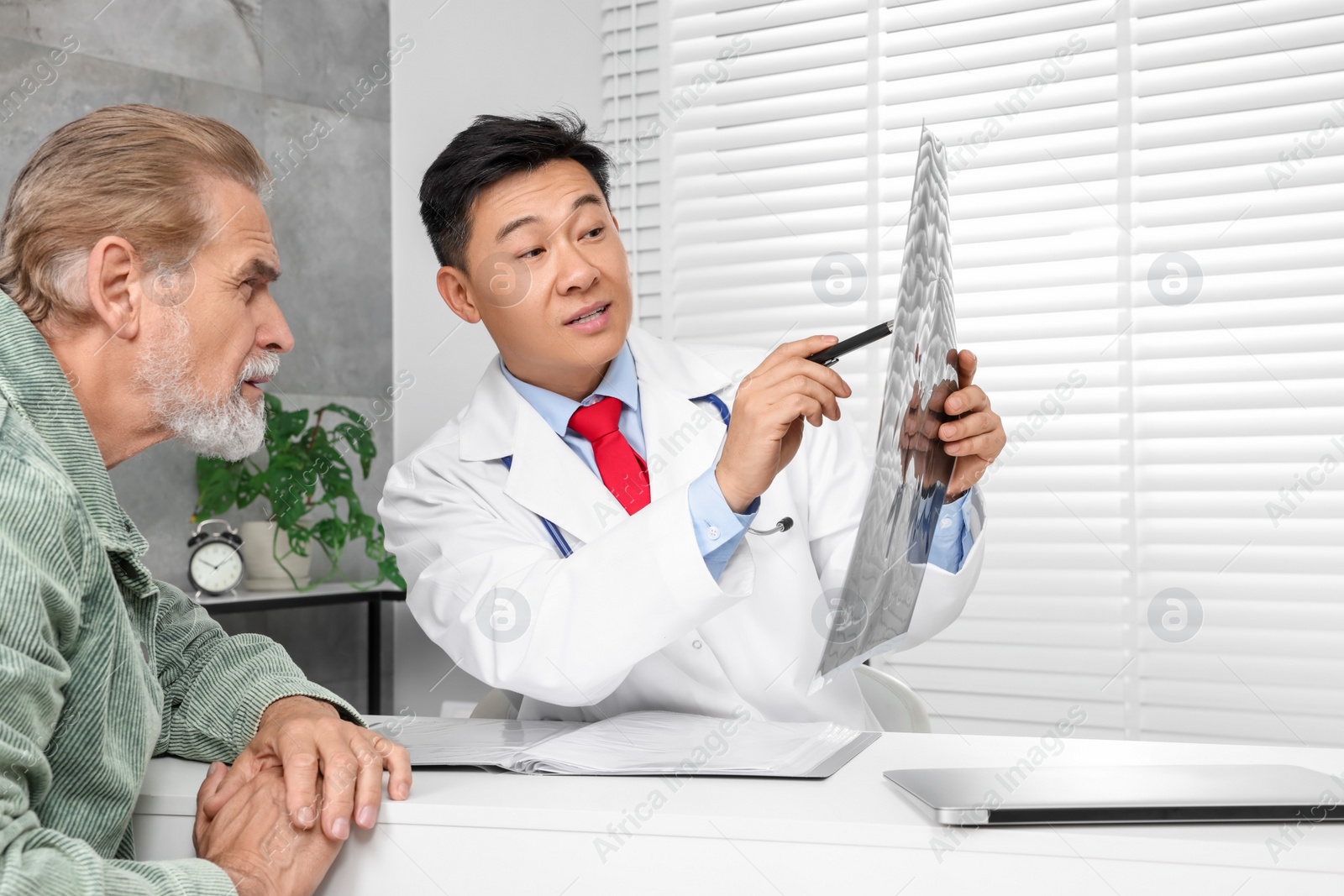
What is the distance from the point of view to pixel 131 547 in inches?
35.6

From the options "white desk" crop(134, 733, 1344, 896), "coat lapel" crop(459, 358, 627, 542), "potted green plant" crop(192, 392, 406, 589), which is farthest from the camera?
"potted green plant" crop(192, 392, 406, 589)

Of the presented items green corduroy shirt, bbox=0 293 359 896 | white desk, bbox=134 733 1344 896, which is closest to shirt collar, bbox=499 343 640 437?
green corduroy shirt, bbox=0 293 359 896

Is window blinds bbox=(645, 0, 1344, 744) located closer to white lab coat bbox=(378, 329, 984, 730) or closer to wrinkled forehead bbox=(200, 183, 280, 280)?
white lab coat bbox=(378, 329, 984, 730)

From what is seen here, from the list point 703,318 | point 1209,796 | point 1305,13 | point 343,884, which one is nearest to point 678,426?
point 343,884

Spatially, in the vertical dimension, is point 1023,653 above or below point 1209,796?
below

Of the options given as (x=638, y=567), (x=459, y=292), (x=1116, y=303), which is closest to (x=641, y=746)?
(x=638, y=567)

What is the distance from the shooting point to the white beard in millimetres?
1059

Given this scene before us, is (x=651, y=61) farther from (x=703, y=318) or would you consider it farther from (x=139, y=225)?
(x=139, y=225)

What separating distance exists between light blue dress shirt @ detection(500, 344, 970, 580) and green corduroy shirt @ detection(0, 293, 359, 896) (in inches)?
16.8

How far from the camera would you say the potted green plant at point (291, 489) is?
2.54 m

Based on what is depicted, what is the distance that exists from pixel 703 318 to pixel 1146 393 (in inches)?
46.0

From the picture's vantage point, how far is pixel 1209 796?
744 millimetres

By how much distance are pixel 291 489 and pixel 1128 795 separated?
2234mm

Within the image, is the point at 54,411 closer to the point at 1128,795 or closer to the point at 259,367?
the point at 259,367
